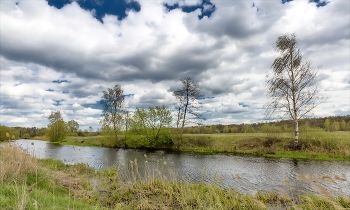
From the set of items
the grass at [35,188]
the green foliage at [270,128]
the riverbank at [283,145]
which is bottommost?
the riverbank at [283,145]

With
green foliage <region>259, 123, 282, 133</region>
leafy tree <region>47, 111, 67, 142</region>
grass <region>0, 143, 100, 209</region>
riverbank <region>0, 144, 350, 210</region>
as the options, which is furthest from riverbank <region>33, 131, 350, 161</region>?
leafy tree <region>47, 111, 67, 142</region>

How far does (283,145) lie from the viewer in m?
24.3

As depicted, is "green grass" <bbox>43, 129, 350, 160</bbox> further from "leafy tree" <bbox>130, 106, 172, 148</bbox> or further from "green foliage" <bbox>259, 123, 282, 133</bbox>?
"leafy tree" <bbox>130, 106, 172, 148</bbox>

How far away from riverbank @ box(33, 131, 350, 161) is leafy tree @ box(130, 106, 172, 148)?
474cm

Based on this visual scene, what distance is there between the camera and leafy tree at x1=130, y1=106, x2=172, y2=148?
119ft

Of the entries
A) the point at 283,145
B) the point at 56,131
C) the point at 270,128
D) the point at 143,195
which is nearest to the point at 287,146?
the point at 283,145

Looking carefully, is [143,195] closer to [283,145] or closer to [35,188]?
[35,188]

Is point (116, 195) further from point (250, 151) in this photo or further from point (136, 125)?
point (136, 125)

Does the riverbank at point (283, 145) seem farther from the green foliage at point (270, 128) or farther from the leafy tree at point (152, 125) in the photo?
the leafy tree at point (152, 125)

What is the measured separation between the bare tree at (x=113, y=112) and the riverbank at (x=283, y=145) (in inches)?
595

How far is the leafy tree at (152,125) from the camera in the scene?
36125 millimetres

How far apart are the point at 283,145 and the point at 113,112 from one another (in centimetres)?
3164

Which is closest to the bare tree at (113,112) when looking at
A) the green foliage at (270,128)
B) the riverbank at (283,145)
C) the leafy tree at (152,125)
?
the leafy tree at (152,125)

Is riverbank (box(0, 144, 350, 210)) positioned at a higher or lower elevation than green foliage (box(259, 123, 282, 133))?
lower
